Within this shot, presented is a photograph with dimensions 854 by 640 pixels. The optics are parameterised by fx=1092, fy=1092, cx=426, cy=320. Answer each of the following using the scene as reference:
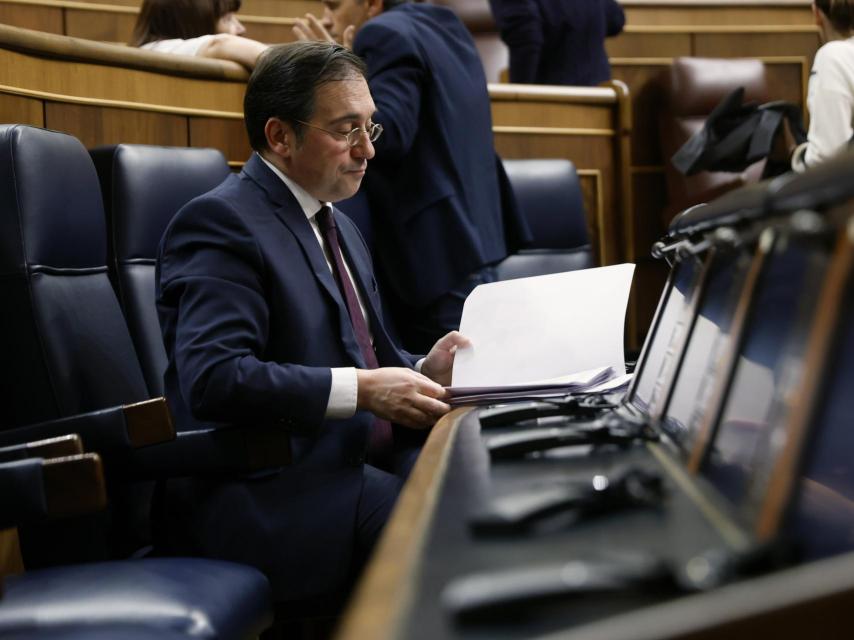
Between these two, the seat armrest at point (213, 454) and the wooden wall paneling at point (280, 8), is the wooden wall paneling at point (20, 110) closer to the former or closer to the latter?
the seat armrest at point (213, 454)

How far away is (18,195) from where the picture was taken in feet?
4.42

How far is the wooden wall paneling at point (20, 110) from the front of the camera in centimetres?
175

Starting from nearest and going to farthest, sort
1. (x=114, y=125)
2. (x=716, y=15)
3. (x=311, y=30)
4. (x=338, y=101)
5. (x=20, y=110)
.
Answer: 1. (x=338, y=101)
2. (x=20, y=110)
3. (x=114, y=125)
4. (x=311, y=30)
5. (x=716, y=15)

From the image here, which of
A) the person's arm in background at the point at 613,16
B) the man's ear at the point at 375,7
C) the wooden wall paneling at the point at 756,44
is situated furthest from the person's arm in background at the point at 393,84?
the wooden wall paneling at the point at 756,44

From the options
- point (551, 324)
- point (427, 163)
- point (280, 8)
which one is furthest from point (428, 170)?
point (280, 8)

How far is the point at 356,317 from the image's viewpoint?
4.69 ft

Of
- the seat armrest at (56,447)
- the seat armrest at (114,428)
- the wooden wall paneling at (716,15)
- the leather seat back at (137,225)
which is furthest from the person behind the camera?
the wooden wall paneling at (716,15)

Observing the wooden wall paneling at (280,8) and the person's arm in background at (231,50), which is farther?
the wooden wall paneling at (280,8)

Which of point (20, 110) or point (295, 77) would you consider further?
point (20, 110)

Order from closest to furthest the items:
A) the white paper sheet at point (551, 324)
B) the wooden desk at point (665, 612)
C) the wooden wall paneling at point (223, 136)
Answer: the wooden desk at point (665, 612) → the white paper sheet at point (551, 324) → the wooden wall paneling at point (223, 136)

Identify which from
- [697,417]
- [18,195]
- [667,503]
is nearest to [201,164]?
[18,195]

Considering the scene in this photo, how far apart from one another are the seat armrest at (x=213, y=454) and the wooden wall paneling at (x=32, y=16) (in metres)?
2.44

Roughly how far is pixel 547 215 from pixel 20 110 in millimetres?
1244

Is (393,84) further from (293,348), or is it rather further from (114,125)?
(293,348)
